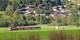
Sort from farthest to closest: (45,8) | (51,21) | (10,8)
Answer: (45,8) → (10,8) → (51,21)

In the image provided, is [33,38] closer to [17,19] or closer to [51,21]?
[17,19]

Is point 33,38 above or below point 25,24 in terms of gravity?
above

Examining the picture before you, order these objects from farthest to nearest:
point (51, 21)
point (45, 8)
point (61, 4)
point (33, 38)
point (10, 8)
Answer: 1. point (61, 4)
2. point (45, 8)
3. point (10, 8)
4. point (51, 21)
5. point (33, 38)

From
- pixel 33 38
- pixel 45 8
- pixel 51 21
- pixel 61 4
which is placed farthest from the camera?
pixel 61 4

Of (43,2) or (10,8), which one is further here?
(43,2)

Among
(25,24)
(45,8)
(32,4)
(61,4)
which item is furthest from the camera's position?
(61,4)

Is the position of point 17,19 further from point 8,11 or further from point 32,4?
point 32,4

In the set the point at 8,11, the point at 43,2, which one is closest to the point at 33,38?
the point at 8,11

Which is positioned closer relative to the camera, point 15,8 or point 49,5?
point 15,8

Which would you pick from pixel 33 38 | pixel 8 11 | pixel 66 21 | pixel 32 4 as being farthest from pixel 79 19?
pixel 33 38
